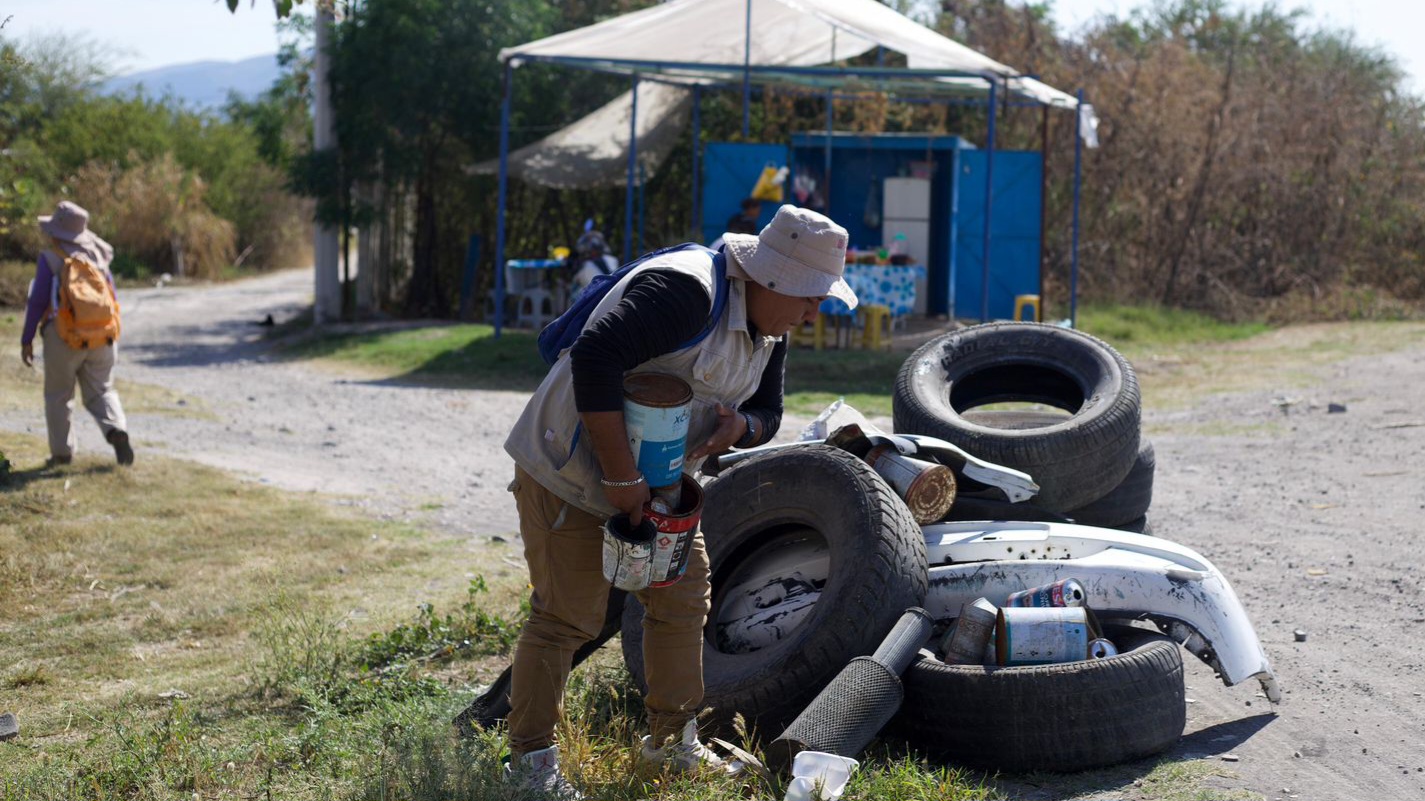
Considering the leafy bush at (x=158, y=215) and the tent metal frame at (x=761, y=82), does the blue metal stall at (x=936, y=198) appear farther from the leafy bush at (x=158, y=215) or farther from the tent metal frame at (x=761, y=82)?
the leafy bush at (x=158, y=215)

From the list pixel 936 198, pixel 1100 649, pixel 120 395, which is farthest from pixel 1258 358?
pixel 1100 649

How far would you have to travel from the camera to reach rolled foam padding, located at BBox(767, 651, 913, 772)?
13.1 feet

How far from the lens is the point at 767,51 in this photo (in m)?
15.8

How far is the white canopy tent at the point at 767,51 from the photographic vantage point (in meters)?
14.6

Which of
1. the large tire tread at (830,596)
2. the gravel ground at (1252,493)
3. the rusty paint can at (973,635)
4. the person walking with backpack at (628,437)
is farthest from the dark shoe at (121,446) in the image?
the rusty paint can at (973,635)

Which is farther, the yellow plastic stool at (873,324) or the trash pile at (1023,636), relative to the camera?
the yellow plastic stool at (873,324)

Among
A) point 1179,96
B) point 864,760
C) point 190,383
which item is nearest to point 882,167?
point 1179,96

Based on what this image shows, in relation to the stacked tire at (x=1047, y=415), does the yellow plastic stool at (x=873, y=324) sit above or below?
below

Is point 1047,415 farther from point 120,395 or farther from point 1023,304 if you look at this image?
point 120,395

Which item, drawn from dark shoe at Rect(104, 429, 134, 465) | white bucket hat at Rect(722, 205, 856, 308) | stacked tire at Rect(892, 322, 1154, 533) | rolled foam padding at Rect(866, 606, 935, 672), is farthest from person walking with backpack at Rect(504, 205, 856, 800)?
dark shoe at Rect(104, 429, 134, 465)

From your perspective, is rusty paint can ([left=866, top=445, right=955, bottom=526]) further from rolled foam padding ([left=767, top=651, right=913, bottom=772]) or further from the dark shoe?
the dark shoe

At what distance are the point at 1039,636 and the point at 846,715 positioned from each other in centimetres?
79

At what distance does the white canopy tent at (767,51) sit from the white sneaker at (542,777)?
1097 cm

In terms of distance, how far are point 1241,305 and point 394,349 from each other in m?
12.1
